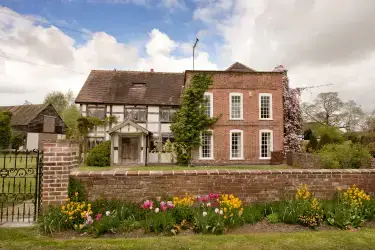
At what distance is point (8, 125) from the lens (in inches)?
1133

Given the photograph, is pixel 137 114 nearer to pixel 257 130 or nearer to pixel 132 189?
pixel 257 130

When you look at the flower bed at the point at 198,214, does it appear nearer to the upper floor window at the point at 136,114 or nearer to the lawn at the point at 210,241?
the lawn at the point at 210,241

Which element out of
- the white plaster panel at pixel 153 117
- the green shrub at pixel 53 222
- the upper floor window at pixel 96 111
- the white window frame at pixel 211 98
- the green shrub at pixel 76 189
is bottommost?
the green shrub at pixel 53 222

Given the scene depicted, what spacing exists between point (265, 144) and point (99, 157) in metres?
12.4

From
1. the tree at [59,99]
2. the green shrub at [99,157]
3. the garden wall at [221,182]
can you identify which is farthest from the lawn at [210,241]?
the tree at [59,99]

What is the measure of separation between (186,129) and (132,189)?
14.1m

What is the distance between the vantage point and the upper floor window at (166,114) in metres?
21.2

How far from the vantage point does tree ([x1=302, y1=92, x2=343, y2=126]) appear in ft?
129

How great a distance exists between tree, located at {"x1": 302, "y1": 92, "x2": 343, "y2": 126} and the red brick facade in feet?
74.2

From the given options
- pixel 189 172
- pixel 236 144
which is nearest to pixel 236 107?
pixel 236 144

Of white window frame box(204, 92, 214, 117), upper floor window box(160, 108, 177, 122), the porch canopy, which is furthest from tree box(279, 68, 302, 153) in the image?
the porch canopy

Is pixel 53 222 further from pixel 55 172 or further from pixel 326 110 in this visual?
pixel 326 110

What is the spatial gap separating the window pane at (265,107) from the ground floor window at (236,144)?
2.40m

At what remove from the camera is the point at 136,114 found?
21.0 m
